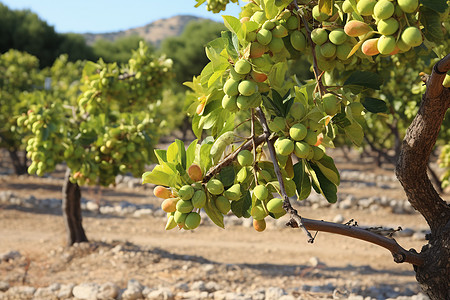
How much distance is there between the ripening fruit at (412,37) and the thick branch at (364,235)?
0.64 meters

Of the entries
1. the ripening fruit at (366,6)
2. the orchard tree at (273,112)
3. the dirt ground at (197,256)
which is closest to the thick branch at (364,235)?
the orchard tree at (273,112)

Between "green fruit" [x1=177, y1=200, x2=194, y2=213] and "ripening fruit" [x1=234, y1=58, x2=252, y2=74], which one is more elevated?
"ripening fruit" [x1=234, y1=58, x2=252, y2=74]

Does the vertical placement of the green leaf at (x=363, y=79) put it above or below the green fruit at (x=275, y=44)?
below

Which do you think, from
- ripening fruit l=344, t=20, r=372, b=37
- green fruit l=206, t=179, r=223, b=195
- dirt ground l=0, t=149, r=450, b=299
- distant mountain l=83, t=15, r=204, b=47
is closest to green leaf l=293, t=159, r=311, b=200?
green fruit l=206, t=179, r=223, b=195

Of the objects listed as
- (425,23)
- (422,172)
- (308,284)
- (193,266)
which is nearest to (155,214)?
(193,266)

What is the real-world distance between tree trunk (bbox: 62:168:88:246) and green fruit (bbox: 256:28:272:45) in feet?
16.8

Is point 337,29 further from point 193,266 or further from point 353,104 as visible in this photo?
point 193,266

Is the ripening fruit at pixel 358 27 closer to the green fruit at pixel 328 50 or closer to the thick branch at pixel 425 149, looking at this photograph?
the green fruit at pixel 328 50

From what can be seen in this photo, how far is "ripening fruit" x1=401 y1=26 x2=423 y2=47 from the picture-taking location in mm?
1107

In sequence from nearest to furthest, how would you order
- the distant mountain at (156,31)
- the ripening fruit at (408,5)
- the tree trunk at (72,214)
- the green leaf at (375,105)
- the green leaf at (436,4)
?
the ripening fruit at (408,5), the green leaf at (436,4), the green leaf at (375,105), the tree trunk at (72,214), the distant mountain at (156,31)

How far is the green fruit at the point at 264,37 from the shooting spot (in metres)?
1.43

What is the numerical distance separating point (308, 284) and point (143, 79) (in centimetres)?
328

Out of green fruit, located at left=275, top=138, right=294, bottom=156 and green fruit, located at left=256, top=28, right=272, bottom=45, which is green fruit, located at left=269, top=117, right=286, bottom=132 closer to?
green fruit, located at left=275, top=138, right=294, bottom=156

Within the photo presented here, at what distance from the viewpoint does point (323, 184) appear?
154 cm
